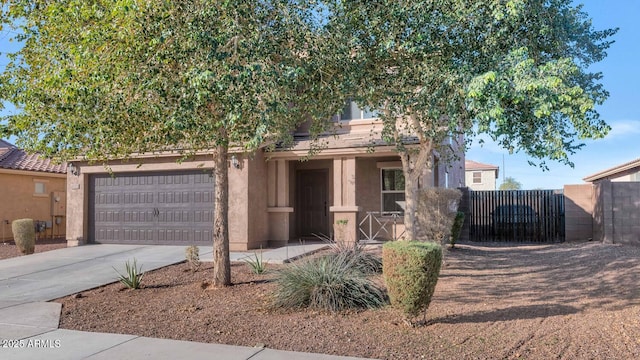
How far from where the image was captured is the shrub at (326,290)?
764cm

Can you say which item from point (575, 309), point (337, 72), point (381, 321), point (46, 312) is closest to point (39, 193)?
point (46, 312)

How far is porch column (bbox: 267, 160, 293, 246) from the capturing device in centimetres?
1580

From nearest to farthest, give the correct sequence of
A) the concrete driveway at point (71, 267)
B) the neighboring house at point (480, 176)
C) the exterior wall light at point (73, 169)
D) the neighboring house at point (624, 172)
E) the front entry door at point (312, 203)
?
the concrete driveway at point (71, 267) < the exterior wall light at point (73, 169) < the front entry door at point (312, 203) < the neighboring house at point (624, 172) < the neighboring house at point (480, 176)

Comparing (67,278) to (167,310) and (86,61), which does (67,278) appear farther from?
(86,61)

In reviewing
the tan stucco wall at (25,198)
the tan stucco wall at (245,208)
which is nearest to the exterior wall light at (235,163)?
the tan stucco wall at (245,208)

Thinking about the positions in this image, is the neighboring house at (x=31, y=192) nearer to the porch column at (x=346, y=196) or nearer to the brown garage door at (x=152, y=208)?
the brown garage door at (x=152, y=208)

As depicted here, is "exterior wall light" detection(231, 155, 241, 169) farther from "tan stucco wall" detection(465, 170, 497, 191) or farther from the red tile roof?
"tan stucco wall" detection(465, 170, 497, 191)

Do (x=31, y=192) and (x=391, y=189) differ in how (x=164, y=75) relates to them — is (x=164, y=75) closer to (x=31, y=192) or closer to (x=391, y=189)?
(x=391, y=189)

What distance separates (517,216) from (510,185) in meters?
56.5

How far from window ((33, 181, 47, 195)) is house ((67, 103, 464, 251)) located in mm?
5960

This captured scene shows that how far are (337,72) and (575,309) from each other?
5.46 metres

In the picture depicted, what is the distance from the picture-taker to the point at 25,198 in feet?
69.5

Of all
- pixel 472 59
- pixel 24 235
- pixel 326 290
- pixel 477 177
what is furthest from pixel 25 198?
pixel 477 177

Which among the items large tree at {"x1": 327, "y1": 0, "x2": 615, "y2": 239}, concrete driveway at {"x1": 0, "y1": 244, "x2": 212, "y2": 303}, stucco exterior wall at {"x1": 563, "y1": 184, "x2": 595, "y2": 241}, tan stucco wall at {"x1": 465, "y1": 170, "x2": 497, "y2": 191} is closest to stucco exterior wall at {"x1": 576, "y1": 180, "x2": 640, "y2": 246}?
stucco exterior wall at {"x1": 563, "y1": 184, "x2": 595, "y2": 241}
